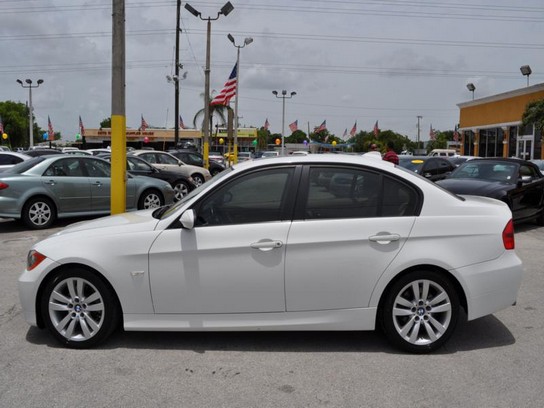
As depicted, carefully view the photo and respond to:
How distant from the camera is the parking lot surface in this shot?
371cm

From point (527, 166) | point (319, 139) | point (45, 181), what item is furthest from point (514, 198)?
point (319, 139)

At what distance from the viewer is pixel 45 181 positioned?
10922 millimetres

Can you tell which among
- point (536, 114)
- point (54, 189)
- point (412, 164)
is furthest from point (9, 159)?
point (536, 114)

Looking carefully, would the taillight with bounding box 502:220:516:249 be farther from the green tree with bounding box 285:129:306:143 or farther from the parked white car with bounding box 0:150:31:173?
the green tree with bounding box 285:129:306:143

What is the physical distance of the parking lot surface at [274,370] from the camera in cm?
371

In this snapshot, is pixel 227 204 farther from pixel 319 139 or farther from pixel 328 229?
pixel 319 139

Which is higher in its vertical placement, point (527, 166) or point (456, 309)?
point (527, 166)

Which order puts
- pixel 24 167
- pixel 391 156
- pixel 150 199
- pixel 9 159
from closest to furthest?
pixel 24 167 → pixel 391 156 → pixel 150 199 → pixel 9 159

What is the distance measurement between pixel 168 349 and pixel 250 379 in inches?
36.4

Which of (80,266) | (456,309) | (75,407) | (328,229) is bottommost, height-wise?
(75,407)

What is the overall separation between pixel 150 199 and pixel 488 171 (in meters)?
7.71

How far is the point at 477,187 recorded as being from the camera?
10.8 m

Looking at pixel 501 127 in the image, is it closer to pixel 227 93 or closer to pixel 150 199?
pixel 227 93

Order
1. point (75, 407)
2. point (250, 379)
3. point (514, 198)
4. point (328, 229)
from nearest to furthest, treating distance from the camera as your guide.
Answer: point (75, 407) < point (250, 379) < point (328, 229) < point (514, 198)
